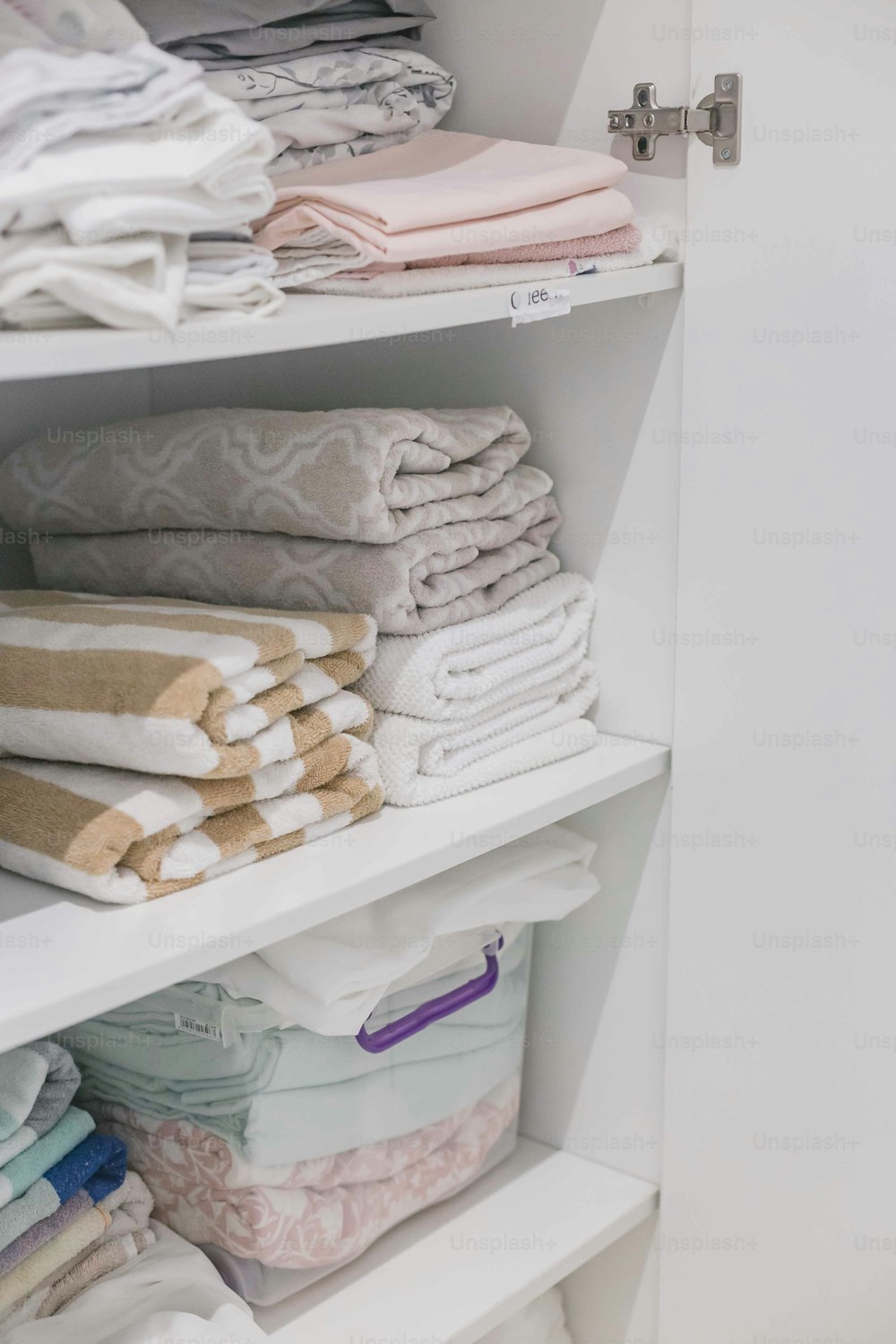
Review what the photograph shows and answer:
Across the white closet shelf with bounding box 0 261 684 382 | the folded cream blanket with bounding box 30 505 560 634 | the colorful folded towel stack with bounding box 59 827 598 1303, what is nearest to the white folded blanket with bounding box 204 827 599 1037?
the colorful folded towel stack with bounding box 59 827 598 1303

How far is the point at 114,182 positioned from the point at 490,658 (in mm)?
513

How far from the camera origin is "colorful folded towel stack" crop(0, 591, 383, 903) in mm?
878

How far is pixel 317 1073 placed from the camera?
1.10 metres

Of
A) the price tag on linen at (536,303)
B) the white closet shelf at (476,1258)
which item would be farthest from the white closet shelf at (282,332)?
the white closet shelf at (476,1258)

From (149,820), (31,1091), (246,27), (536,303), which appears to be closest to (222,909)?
(149,820)

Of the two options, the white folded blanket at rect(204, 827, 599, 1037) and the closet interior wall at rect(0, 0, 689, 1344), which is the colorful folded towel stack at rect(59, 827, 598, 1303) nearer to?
the white folded blanket at rect(204, 827, 599, 1037)

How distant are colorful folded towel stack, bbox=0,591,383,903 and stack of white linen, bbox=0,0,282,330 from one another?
237 mm

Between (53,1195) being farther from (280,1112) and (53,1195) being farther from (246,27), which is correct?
(246,27)

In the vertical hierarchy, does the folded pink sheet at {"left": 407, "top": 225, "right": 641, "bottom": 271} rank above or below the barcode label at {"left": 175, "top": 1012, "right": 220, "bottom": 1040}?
above

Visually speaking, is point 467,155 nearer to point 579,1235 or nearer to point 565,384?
point 565,384

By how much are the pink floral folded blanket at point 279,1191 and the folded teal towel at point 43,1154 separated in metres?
0.09

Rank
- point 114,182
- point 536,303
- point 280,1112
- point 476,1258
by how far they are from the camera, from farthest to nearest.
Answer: point 476,1258 → point 280,1112 → point 536,303 → point 114,182

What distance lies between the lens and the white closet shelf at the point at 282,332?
0.69m

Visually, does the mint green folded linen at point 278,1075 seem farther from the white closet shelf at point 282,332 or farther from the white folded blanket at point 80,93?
the white folded blanket at point 80,93
